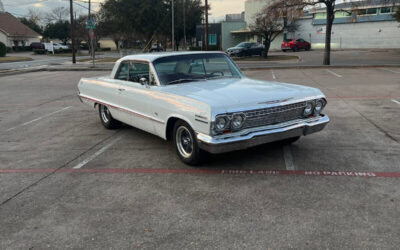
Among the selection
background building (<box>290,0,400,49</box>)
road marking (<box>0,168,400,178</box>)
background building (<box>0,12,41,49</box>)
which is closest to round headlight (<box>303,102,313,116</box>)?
road marking (<box>0,168,400,178</box>)

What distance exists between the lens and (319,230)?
326cm

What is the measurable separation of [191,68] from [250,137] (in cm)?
190

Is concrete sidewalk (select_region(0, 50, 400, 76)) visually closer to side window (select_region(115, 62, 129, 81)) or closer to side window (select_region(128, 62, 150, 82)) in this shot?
side window (select_region(115, 62, 129, 81))

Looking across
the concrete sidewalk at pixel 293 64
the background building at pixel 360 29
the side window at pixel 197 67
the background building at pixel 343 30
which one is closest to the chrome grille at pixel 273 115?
the side window at pixel 197 67

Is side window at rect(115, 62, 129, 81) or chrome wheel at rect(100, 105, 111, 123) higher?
side window at rect(115, 62, 129, 81)

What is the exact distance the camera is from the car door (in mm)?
5508

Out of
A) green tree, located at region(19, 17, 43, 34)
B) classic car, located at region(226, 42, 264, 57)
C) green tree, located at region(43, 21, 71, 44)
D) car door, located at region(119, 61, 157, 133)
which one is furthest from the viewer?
green tree, located at region(19, 17, 43, 34)

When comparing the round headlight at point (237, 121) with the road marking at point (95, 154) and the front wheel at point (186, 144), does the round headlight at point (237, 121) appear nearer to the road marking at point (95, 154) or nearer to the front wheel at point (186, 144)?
the front wheel at point (186, 144)

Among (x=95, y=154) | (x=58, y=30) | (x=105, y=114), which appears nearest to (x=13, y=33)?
(x=58, y=30)

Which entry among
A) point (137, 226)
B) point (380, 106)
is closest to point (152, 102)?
point (137, 226)

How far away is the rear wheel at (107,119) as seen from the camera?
23.6 feet

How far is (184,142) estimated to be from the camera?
198 inches

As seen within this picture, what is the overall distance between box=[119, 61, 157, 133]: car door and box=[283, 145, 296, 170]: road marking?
80.8 inches

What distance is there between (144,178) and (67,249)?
1.70m
